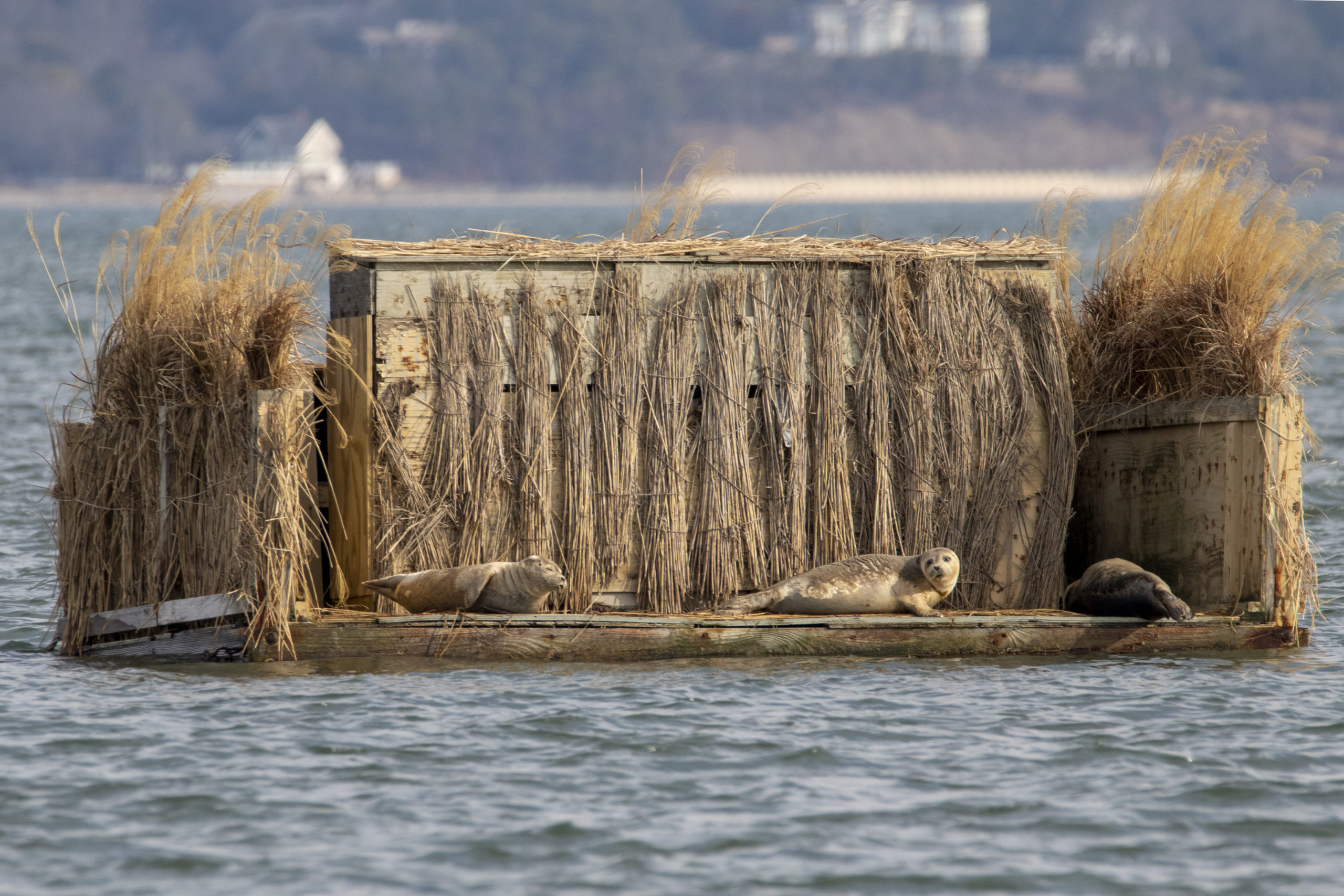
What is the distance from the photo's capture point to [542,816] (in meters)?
6.97

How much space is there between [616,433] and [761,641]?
1.44 m

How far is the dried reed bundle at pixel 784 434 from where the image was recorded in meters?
Answer: 9.63

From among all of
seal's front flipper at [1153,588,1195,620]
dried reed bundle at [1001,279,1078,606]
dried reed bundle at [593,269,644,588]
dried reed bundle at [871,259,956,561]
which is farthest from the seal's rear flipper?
seal's front flipper at [1153,588,1195,620]

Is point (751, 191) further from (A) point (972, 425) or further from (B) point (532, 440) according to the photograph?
(B) point (532, 440)

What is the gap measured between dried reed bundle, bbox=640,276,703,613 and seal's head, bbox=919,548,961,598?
53.0 inches

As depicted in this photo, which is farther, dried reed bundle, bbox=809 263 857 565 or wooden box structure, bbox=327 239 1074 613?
dried reed bundle, bbox=809 263 857 565

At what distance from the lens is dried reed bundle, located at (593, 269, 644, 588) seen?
945 centimetres

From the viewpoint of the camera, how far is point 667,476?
9477 mm

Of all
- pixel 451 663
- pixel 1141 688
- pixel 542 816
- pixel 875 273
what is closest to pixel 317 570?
pixel 451 663

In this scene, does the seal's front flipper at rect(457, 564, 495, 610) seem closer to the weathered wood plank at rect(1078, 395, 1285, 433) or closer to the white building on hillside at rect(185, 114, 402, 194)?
the weathered wood plank at rect(1078, 395, 1285, 433)

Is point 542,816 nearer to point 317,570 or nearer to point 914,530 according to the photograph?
point 317,570

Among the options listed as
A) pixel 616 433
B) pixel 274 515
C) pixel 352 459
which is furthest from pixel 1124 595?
pixel 274 515

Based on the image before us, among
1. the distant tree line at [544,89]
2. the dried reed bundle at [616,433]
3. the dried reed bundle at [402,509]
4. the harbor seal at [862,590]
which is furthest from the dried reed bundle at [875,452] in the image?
the distant tree line at [544,89]

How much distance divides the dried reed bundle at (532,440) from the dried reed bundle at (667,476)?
0.56 metres
